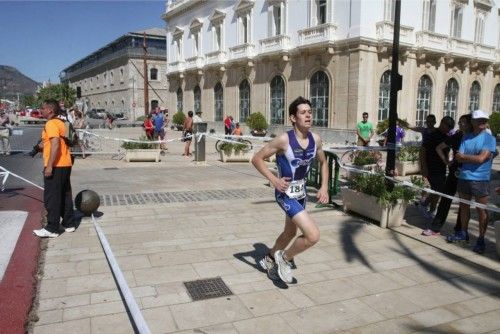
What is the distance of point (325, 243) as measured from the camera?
604cm

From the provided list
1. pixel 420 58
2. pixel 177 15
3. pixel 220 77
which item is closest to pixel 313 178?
pixel 420 58

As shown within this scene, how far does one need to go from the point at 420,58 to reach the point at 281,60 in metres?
8.23

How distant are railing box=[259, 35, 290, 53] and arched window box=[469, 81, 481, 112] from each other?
13.6m

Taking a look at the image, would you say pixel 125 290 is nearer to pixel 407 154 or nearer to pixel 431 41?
pixel 407 154

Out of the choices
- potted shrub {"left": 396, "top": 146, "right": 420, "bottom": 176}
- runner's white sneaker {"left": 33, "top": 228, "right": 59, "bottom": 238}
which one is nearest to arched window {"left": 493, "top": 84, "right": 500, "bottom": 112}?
potted shrub {"left": 396, "top": 146, "right": 420, "bottom": 176}

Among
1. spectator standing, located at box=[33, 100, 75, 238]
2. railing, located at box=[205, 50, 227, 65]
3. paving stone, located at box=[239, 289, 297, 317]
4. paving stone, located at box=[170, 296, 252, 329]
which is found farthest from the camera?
railing, located at box=[205, 50, 227, 65]

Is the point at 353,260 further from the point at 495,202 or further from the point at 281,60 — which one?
the point at 281,60

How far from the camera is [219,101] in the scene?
36.2m

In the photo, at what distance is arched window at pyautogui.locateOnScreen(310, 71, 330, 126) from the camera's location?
25484 mm

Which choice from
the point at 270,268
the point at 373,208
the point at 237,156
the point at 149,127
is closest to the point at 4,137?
the point at 149,127

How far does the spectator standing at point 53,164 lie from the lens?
19.4 feet

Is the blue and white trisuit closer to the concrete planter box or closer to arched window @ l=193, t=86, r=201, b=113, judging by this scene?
the concrete planter box

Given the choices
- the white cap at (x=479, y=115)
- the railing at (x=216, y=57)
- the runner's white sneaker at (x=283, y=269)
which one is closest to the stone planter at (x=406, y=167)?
the white cap at (x=479, y=115)

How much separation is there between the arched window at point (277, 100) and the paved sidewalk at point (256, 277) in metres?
21.4
